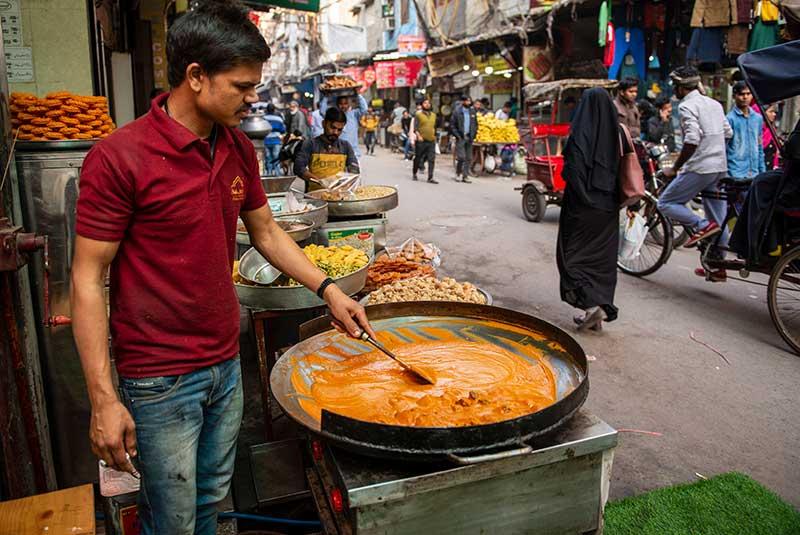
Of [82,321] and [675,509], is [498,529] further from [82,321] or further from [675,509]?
[675,509]

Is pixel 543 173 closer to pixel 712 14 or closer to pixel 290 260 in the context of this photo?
pixel 712 14

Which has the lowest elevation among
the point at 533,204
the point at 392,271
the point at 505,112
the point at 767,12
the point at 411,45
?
the point at 533,204

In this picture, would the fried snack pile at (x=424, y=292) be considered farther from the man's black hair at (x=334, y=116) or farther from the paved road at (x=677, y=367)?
the man's black hair at (x=334, y=116)

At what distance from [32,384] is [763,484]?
12.6ft

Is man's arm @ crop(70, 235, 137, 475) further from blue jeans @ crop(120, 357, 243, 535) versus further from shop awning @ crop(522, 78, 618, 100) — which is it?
shop awning @ crop(522, 78, 618, 100)

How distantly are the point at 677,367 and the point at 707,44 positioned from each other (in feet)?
30.7

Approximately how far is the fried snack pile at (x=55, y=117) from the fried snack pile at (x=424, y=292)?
1.97 meters

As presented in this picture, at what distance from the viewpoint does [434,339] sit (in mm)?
2754

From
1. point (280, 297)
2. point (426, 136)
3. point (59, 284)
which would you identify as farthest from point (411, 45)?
point (59, 284)

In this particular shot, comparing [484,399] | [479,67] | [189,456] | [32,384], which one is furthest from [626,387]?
[479,67]

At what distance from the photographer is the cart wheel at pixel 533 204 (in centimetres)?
1050

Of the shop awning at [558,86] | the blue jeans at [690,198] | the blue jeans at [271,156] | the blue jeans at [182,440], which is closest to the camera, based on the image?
the blue jeans at [182,440]

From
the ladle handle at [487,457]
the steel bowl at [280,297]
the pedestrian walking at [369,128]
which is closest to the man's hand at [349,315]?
the ladle handle at [487,457]

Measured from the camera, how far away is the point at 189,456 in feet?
6.66
